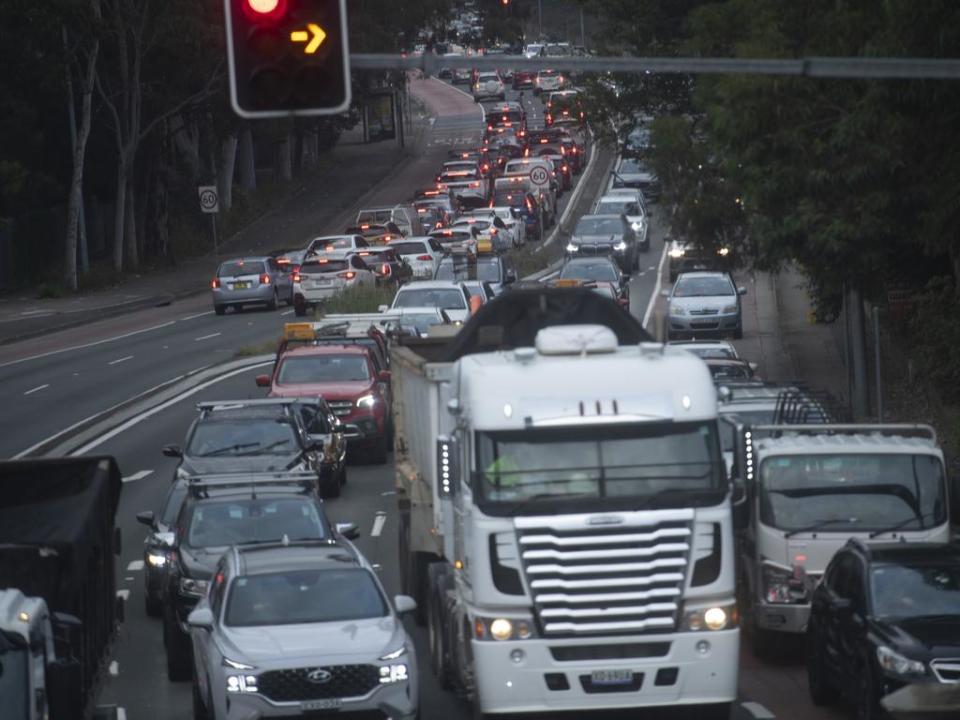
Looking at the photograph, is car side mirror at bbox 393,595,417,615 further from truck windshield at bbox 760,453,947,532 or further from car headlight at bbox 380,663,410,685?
truck windshield at bbox 760,453,947,532

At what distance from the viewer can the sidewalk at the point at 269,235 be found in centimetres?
Result: 5859

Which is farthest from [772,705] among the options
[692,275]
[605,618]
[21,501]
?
[692,275]

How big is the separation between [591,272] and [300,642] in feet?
119

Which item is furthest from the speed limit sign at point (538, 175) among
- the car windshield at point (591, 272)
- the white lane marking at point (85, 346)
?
the white lane marking at point (85, 346)

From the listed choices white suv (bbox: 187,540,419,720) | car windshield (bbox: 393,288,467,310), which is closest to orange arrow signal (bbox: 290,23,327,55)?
white suv (bbox: 187,540,419,720)

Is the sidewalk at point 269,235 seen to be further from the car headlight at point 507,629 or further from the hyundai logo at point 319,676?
the car headlight at point 507,629

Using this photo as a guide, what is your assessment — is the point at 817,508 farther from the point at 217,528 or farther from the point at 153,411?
the point at 153,411

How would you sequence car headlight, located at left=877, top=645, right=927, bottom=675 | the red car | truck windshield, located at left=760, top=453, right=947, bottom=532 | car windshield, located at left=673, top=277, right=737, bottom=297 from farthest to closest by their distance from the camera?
car windshield, located at left=673, top=277, right=737, bottom=297
the red car
truck windshield, located at left=760, top=453, right=947, bottom=532
car headlight, located at left=877, top=645, right=927, bottom=675

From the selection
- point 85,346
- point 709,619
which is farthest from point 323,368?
point 709,619

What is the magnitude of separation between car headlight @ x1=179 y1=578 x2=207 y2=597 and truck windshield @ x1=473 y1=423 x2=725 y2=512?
516 centimetres

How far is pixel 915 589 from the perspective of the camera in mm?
15000

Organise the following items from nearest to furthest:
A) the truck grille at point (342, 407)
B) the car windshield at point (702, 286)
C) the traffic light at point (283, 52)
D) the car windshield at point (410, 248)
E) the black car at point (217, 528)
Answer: the traffic light at point (283, 52), the black car at point (217, 528), the truck grille at point (342, 407), the car windshield at point (702, 286), the car windshield at point (410, 248)

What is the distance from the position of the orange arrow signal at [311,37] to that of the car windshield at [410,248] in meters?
48.0

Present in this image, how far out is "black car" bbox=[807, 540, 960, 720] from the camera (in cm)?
1398
